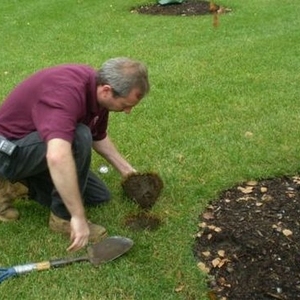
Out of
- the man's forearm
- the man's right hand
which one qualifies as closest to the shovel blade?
the man's right hand

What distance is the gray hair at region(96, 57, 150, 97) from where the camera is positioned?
2994 millimetres

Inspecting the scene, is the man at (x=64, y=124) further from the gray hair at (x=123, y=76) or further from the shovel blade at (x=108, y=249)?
the shovel blade at (x=108, y=249)

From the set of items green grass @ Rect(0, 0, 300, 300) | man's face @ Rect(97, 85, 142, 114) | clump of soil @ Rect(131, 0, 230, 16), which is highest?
man's face @ Rect(97, 85, 142, 114)

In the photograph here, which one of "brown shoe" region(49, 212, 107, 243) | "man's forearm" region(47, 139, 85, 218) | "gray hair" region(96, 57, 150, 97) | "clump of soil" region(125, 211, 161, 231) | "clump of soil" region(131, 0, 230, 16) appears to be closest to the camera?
"man's forearm" region(47, 139, 85, 218)

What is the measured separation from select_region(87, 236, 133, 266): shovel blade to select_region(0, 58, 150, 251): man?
4.8 inches

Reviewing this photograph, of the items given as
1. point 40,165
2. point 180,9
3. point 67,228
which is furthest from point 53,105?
point 180,9

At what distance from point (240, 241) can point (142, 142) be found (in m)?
1.71

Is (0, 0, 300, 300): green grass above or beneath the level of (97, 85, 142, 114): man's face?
beneath

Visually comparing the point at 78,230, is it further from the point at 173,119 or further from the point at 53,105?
the point at 173,119

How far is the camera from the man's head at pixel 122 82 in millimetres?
2996

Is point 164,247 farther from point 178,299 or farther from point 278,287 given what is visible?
point 278,287

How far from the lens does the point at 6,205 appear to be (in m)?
3.61

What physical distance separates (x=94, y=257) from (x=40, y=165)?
0.61m

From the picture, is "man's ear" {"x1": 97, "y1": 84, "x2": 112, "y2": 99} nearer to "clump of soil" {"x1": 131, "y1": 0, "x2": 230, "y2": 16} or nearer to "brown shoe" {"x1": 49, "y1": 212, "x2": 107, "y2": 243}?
"brown shoe" {"x1": 49, "y1": 212, "x2": 107, "y2": 243}
